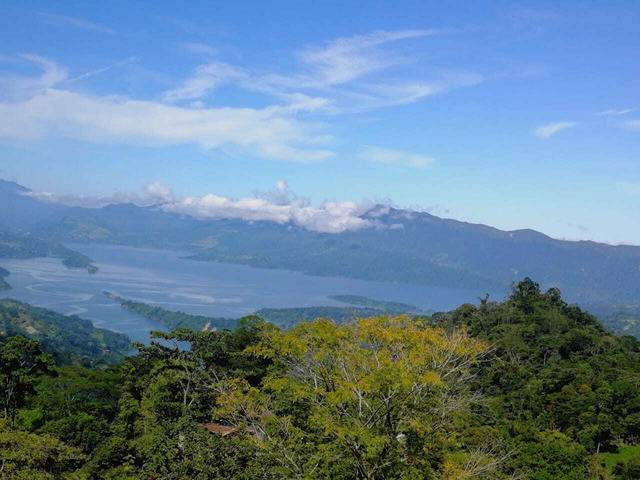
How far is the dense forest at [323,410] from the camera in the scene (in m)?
9.41

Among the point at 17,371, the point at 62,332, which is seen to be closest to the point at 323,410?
the point at 17,371

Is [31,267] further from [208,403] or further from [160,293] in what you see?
[208,403]

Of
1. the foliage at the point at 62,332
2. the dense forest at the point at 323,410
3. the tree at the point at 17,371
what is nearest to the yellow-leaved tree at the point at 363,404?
the dense forest at the point at 323,410

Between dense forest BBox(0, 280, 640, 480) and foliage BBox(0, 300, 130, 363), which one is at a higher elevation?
dense forest BBox(0, 280, 640, 480)

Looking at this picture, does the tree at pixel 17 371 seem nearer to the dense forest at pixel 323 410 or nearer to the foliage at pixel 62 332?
the dense forest at pixel 323 410

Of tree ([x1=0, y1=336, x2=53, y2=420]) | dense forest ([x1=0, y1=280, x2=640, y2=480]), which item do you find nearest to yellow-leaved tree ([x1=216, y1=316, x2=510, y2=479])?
dense forest ([x1=0, y1=280, x2=640, y2=480])

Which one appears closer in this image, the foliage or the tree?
the tree

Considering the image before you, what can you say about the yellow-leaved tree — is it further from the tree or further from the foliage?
the foliage

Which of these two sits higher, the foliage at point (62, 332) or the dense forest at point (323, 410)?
the dense forest at point (323, 410)

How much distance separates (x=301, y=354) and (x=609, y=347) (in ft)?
122

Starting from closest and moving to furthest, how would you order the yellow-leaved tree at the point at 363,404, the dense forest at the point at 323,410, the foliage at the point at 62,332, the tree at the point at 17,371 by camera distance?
the yellow-leaved tree at the point at 363,404 < the dense forest at the point at 323,410 < the tree at the point at 17,371 < the foliage at the point at 62,332

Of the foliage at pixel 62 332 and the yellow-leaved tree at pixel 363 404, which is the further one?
the foliage at pixel 62 332

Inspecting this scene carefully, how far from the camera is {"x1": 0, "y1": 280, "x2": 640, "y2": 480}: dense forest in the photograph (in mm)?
9414

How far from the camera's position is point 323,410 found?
9578mm
